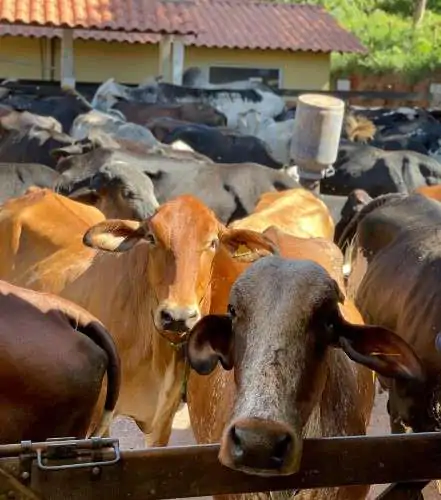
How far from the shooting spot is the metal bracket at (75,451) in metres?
2.86

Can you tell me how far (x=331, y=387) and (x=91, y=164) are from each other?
6863mm

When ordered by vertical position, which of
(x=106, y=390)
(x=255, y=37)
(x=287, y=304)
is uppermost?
(x=287, y=304)

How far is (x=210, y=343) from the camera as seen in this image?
3.57 metres

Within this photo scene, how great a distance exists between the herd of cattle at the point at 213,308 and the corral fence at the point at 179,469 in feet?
0.27

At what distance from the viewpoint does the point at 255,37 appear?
27.5 m

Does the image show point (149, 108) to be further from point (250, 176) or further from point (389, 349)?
point (389, 349)

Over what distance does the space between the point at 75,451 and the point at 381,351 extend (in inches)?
44.1

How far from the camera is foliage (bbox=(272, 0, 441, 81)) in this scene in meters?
31.8

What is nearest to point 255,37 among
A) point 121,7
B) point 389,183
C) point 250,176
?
point 121,7

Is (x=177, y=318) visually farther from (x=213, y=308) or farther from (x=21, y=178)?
(x=21, y=178)

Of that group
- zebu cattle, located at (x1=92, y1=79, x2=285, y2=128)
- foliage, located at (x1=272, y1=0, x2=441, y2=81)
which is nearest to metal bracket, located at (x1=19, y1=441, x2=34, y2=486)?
zebu cattle, located at (x1=92, y1=79, x2=285, y2=128)

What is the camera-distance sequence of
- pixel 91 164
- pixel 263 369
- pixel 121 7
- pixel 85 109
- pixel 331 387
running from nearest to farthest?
pixel 263 369 < pixel 331 387 < pixel 91 164 < pixel 85 109 < pixel 121 7

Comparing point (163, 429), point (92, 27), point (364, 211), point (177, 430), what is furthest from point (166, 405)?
point (92, 27)

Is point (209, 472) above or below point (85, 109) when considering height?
above
